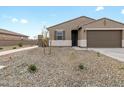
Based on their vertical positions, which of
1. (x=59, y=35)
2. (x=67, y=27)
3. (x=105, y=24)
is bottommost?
(x=59, y=35)

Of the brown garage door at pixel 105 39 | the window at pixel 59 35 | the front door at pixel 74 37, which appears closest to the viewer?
the brown garage door at pixel 105 39

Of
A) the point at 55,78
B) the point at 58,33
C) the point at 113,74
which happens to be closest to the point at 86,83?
the point at 55,78

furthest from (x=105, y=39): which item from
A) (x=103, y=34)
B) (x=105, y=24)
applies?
(x=105, y=24)

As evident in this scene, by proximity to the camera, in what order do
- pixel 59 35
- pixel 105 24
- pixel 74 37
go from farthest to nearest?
pixel 74 37, pixel 59 35, pixel 105 24

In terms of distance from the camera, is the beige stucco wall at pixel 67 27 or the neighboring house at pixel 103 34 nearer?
the neighboring house at pixel 103 34

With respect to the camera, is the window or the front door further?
the front door

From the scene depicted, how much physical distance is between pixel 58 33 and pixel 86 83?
25673mm

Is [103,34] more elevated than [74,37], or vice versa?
[103,34]

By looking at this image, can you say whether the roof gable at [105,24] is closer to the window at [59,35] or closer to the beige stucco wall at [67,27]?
the beige stucco wall at [67,27]

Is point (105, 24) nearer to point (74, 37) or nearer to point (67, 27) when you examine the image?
point (67, 27)

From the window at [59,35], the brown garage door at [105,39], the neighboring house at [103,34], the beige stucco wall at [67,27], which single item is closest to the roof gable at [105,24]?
the neighboring house at [103,34]

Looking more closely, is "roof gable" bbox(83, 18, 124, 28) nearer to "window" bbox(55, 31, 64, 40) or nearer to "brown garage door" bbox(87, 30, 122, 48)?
"brown garage door" bbox(87, 30, 122, 48)

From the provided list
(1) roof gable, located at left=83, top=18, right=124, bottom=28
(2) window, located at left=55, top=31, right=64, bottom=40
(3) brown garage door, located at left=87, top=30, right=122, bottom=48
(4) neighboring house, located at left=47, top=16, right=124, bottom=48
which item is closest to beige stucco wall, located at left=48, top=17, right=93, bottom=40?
(2) window, located at left=55, top=31, right=64, bottom=40
